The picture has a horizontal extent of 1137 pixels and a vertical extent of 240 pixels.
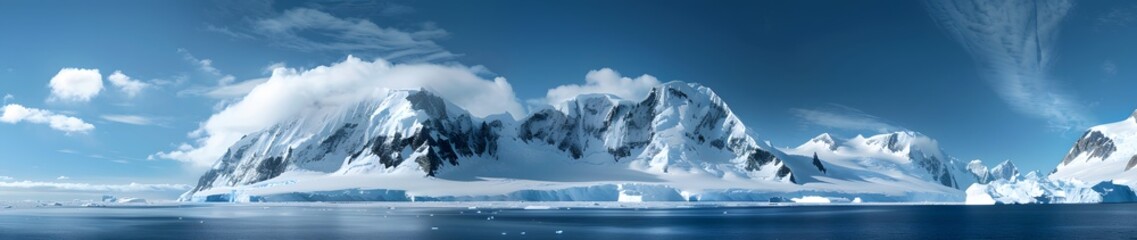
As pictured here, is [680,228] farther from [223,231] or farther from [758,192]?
[758,192]

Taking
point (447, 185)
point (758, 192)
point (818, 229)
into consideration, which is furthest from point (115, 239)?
point (758, 192)

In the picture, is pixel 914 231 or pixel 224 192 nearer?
pixel 914 231

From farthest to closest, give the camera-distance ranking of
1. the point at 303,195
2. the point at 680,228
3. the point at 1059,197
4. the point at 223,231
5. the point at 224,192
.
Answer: the point at 224,192 → the point at 303,195 → the point at 1059,197 → the point at 680,228 → the point at 223,231

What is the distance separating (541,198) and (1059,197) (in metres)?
92.7

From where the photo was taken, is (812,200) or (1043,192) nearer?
(1043,192)

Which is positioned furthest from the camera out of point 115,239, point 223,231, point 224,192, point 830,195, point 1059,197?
point 830,195

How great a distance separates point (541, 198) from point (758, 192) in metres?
48.5

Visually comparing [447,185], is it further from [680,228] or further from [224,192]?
[680,228]

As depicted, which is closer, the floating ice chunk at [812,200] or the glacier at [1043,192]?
the glacier at [1043,192]

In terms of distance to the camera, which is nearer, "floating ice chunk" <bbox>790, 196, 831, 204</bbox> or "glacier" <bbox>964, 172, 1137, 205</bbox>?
"glacier" <bbox>964, 172, 1137, 205</bbox>

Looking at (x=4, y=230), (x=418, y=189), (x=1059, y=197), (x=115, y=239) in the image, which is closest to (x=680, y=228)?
(x=115, y=239)

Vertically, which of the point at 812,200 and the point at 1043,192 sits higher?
the point at 1043,192

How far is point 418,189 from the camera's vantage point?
175 m

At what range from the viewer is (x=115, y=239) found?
1921 inches
